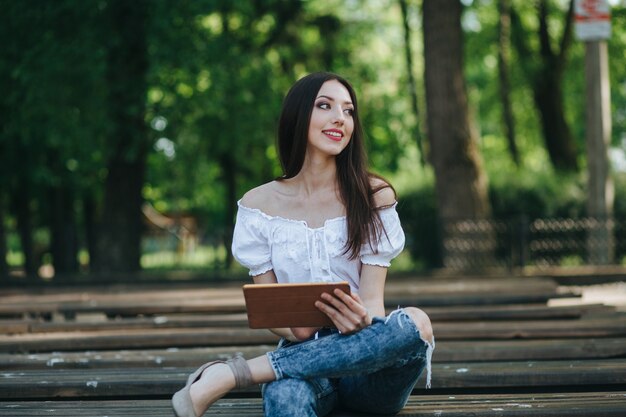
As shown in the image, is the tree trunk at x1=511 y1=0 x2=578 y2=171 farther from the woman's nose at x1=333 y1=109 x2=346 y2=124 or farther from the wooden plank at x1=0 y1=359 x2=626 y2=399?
the woman's nose at x1=333 y1=109 x2=346 y2=124

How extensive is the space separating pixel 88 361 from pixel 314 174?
175 centimetres

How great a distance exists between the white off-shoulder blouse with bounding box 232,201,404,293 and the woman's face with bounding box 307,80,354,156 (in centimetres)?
33

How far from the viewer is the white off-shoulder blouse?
3863mm

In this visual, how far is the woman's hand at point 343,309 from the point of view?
3373 millimetres

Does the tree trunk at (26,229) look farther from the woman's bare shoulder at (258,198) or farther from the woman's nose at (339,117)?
the woman's nose at (339,117)

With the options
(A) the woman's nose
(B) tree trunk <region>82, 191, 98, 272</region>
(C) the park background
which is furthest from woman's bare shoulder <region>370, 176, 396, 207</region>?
(B) tree trunk <region>82, 191, 98, 272</region>

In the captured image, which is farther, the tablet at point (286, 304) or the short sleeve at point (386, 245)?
the short sleeve at point (386, 245)

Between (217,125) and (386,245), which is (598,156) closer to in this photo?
(217,125)

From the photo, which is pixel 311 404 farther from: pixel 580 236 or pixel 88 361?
pixel 580 236

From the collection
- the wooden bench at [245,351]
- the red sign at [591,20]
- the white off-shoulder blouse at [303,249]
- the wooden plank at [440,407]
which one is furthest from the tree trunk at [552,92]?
the white off-shoulder blouse at [303,249]

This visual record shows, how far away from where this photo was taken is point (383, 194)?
158 inches

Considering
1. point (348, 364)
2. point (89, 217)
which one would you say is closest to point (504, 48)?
point (89, 217)

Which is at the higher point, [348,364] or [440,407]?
[348,364]

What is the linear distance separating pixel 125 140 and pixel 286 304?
38.9 ft
